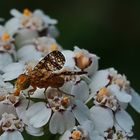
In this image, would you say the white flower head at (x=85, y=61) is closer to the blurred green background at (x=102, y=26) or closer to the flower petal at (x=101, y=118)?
the flower petal at (x=101, y=118)

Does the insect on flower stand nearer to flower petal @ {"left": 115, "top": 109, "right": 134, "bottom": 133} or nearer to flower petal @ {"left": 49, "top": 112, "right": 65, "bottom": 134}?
flower petal @ {"left": 49, "top": 112, "right": 65, "bottom": 134}

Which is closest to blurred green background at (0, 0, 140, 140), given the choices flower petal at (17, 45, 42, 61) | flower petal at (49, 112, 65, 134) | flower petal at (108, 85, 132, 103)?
flower petal at (17, 45, 42, 61)

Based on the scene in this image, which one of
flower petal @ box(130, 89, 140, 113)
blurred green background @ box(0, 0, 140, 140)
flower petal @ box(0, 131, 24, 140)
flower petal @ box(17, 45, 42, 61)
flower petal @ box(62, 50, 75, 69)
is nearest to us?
flower petal @ box(0, 131, 24, 140)

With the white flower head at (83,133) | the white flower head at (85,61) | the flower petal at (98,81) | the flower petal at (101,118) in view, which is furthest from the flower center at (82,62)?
the white flower head at (83,133)

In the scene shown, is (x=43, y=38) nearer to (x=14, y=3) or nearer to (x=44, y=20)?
(x=44, y=20)

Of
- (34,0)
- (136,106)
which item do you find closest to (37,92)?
(136,106)

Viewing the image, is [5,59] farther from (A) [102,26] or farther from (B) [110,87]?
(A) [102,26]

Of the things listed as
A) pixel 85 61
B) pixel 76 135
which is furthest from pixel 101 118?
pixel 85 61
